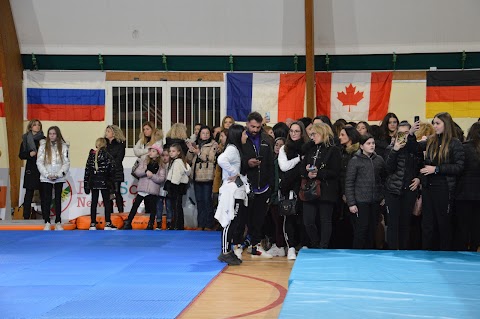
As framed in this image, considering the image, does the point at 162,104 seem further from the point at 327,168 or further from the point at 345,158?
the point at 327,168

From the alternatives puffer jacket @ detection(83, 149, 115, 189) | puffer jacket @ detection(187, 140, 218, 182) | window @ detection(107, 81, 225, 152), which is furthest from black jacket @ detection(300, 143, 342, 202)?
window @ detection(107, 81, 225, 152)

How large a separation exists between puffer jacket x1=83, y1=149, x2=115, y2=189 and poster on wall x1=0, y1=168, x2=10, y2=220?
10.1 feet

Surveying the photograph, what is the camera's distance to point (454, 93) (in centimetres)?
1376

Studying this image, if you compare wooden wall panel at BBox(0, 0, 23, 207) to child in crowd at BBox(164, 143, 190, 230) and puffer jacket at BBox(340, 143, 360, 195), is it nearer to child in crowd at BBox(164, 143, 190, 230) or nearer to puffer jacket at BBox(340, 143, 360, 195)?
child in crowd at BBox(164, 143, 190, 230)

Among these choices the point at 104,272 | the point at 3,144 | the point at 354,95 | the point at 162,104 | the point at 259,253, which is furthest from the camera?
the point at 3,144

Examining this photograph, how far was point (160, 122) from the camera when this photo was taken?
14734 mm

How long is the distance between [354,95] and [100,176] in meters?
5.31

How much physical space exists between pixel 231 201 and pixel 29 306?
2.86 meters

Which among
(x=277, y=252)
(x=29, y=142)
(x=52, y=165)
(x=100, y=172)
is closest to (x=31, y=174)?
(x=29, y=142)

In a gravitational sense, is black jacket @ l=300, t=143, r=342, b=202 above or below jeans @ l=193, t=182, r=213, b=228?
above

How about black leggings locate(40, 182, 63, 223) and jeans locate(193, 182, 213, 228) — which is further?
black leggings locate(40, 182, 63, 223)

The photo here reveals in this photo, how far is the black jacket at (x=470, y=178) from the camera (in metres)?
7.86

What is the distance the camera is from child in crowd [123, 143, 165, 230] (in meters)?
12.1

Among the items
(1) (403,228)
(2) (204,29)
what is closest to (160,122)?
(2) (204,29)
